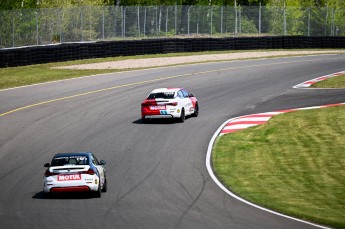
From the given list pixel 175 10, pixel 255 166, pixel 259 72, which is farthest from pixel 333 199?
pixel 175 10

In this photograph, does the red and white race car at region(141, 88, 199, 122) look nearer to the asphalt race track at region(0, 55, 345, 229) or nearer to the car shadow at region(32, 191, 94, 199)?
the asphalt race track at region(0, 55, 345, 229)

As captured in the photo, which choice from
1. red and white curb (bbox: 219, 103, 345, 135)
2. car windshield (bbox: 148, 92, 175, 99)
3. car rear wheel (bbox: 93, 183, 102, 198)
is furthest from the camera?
car windshield (bbox: 148, 92, 175, 99)

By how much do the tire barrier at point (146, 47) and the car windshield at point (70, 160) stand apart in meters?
28.7

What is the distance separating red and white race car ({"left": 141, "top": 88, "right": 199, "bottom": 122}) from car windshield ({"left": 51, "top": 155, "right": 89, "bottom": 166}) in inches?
475

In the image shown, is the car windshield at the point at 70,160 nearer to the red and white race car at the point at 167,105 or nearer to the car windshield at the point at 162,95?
the red and white race car at the point at 167,105

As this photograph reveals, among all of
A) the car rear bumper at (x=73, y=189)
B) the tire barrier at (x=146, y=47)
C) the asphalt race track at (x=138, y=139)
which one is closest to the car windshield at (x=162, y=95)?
the asphalt race track at (x=138, y=139)

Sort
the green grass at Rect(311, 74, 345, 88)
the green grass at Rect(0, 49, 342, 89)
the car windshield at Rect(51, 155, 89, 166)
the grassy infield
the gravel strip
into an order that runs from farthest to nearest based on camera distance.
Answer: the gravel strip < the green grass at Rect(0, 49, 342, 89) < the green grass at Rect(311, 74, 345, 88) < the car windshield at Rect(51, 155, 89, 166) < the grassy infield

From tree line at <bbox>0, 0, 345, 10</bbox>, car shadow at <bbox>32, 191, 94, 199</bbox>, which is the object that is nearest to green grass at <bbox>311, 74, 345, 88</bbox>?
tree line at <bbox>0, 0, 345, 10</bbox>

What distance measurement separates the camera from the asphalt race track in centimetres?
1847

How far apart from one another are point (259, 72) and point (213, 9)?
696 inches

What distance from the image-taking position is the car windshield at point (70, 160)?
20781 mm

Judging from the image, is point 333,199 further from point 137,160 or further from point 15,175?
point 15,175

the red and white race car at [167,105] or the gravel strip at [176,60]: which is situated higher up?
the gravel strip at [176,60]

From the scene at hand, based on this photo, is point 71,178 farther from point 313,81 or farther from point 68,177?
point 313,81
